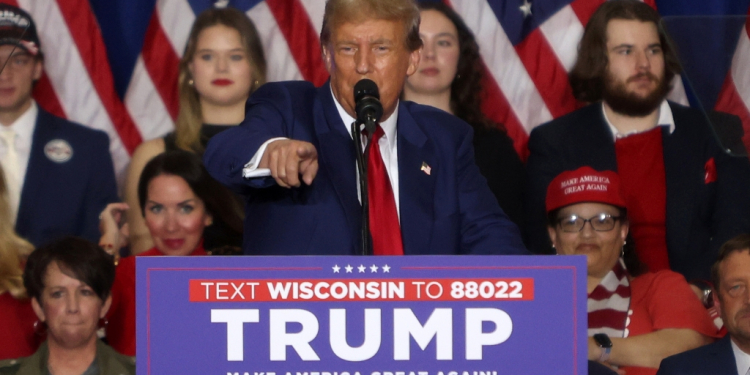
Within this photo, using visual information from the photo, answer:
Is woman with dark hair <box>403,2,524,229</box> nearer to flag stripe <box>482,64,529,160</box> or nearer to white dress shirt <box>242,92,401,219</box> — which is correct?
flag stripe <box>482,64,529,160</box>

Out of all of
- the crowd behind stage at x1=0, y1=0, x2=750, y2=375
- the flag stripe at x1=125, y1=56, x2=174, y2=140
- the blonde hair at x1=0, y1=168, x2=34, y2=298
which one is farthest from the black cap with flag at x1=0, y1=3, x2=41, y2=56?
the blonde hair at x1=0, y1=168, x2=34, y2=298

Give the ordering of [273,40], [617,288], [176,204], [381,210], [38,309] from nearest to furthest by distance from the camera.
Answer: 1. [381,210]
2. [38,309]
3. [617,288]
4. [176,204]
5. [273,40]

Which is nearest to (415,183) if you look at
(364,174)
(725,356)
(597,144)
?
(364,174)

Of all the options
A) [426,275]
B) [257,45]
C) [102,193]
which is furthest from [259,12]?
[426,275]

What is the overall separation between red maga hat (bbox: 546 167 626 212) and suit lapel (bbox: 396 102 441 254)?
1.32m

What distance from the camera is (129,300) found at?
3207 mm

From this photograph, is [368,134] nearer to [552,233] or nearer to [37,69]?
[552,233]

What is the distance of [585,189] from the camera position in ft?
10.5

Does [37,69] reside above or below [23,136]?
above

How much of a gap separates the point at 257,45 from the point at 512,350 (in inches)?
97.7

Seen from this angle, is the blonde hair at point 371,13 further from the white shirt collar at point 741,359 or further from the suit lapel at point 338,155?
the white shirt collar at point 741,359

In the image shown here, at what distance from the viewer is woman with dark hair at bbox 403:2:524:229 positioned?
3.48 meters

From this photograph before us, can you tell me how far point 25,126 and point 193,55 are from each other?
2.24 feet

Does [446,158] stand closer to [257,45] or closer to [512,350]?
[512,350]
